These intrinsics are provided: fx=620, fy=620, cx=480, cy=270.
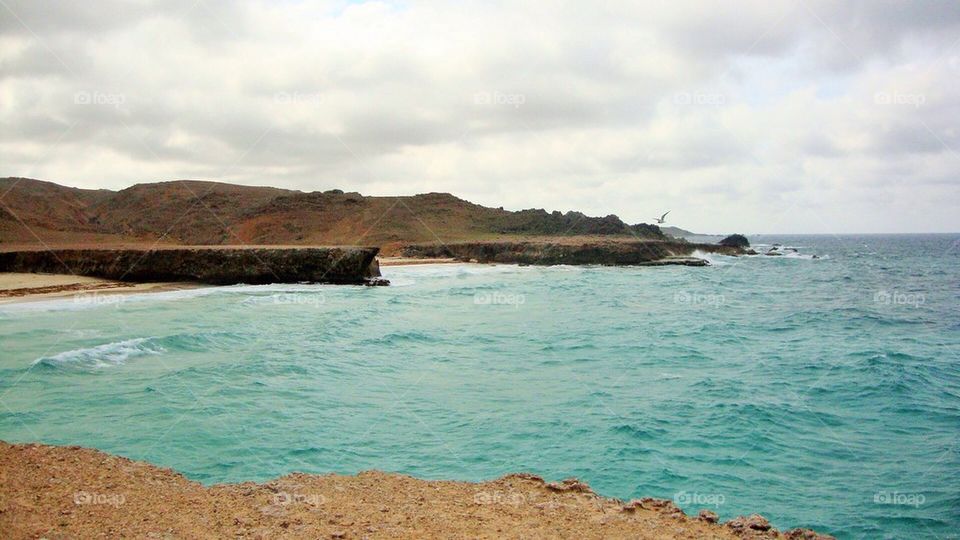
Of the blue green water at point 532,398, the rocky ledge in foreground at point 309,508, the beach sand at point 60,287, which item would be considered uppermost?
the beach sand at point 60,287

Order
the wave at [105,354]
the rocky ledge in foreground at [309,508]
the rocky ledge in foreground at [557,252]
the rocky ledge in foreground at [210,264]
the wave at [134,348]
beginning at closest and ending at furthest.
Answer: the rocky ledge in foreground at [309,508], the wave at [105,354], the wave at [134,348], the rocky ledge in foreground at [210,264], the rocky ledge in foreground at [557,252]

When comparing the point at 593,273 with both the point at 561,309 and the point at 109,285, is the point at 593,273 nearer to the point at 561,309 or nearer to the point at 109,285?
the point at 561,309

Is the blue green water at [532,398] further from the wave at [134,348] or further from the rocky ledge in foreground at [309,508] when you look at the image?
the rocky ledge in foreground at [309,508]

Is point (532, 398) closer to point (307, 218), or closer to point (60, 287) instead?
point (60, 287)

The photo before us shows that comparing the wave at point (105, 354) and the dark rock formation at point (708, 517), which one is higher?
the wave at point (105, 354)

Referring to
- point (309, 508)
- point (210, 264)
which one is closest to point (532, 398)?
point (309, 508)

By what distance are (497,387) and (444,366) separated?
2.51 metres

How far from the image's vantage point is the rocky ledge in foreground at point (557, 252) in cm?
6194

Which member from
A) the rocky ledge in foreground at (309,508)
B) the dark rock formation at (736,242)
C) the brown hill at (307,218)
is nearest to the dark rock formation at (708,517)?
the rocky ledge in foreground at (309,508)

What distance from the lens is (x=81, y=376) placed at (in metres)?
13.4

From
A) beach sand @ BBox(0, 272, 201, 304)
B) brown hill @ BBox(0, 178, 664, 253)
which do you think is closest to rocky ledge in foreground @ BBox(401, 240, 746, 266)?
brown hill @ BBox(0, 178, 664, 253)

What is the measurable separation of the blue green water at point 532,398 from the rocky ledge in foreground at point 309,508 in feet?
5.61

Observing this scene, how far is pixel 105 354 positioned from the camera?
15.5m

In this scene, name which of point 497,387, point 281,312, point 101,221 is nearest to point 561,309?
point 281,312
